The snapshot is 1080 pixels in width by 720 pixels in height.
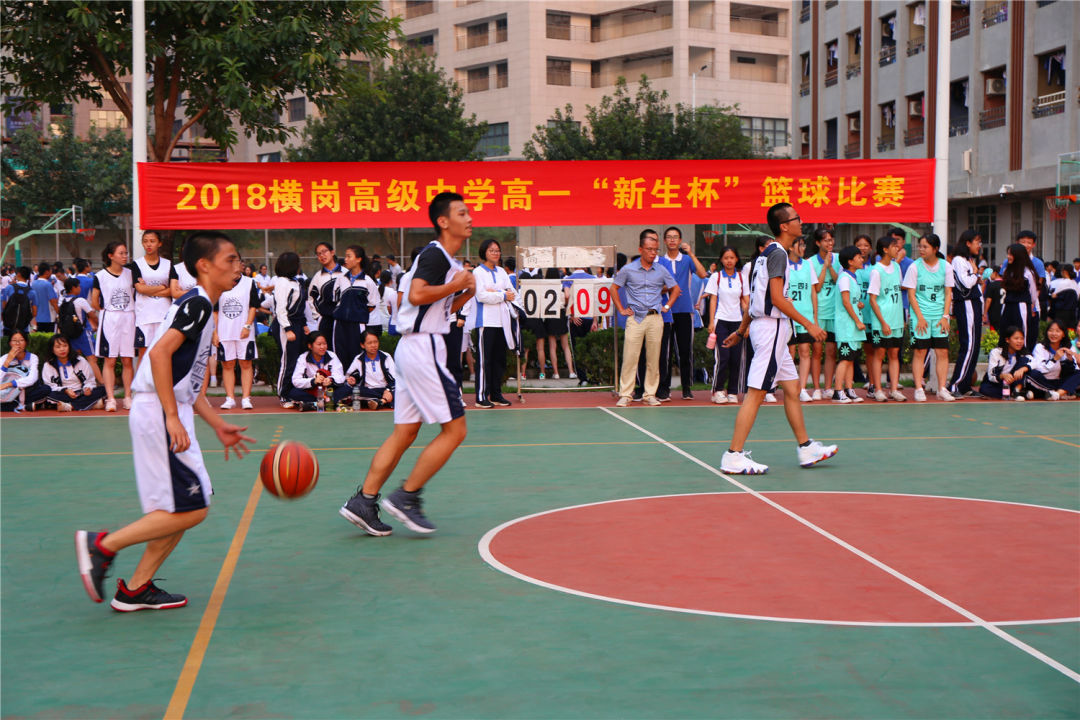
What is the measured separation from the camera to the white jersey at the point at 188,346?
5582 mm

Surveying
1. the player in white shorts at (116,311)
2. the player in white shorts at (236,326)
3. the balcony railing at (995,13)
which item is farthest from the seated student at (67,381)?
the balcony railing at (995,13)

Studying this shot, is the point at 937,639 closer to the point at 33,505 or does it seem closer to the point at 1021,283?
the point at 33,505

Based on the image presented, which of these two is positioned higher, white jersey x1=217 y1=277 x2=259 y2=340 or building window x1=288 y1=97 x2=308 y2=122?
building window x1=288 y1=97 x2=308 y2=122

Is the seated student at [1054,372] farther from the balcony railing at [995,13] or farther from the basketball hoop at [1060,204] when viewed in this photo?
the balcony railing at [995,13]

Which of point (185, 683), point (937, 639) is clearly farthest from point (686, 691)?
point (185, 683)

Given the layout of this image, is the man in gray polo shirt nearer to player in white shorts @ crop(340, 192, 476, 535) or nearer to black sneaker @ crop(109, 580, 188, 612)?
player in white shorts @ crop(340, 192, 476, 535)

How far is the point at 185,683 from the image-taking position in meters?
4.71

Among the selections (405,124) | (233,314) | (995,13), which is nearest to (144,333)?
(233,314)

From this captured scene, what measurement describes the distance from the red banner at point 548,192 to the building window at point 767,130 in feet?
157

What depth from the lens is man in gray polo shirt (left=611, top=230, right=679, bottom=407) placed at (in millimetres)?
14336

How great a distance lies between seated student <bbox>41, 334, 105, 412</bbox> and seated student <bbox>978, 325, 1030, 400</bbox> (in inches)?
429

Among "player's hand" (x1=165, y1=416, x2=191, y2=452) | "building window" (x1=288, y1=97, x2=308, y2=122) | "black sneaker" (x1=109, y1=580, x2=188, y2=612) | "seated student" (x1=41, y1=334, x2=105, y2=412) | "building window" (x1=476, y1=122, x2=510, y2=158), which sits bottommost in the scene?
"black sneaker" (x1=109, y1=580, x2=188, y2=612)

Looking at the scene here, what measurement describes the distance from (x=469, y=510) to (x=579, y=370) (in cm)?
961

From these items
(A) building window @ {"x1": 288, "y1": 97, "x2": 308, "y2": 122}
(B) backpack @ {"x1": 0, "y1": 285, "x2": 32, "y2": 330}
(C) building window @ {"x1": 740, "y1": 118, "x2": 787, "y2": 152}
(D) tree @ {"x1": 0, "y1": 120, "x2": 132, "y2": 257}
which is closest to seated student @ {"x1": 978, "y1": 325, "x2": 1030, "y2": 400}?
(B) backpack @ {"x1": 0, "y1": 285, "x2": 32, "y2": 330}
